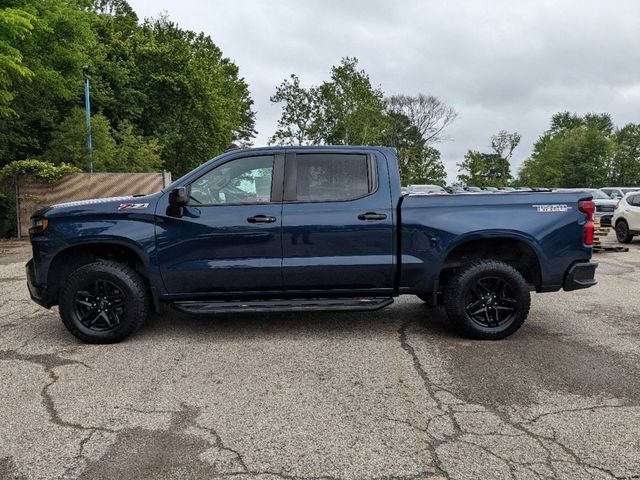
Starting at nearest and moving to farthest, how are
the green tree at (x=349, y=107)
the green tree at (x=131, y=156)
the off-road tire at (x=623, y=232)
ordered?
the off-road tire at (x=623, y=232) → the green tree at (x=131, y=156) → the green tree at (x=349, y=107)

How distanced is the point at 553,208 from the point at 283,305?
2.75 meters

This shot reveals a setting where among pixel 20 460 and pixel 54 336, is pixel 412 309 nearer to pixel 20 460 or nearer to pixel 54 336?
pixel 54 336

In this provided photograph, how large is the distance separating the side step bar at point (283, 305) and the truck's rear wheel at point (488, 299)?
2.17ft

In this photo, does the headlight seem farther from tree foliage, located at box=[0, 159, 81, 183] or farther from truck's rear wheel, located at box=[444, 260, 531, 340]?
tree foliage, located at box=[0, 159, 81, 183]

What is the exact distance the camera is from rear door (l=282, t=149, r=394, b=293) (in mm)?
4914

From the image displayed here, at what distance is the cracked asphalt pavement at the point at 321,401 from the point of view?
2.82 m

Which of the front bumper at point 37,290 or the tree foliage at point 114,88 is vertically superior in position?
the tree foliage at point 114,88

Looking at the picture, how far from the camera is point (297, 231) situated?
4.90 meters

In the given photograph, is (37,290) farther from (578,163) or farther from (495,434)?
(578,163)

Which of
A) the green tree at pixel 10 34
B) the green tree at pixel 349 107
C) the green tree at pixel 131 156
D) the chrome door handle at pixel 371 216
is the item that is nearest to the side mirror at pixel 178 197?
the chrome door handle at pixel 371 216

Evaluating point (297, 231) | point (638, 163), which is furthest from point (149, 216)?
point (638, 163)

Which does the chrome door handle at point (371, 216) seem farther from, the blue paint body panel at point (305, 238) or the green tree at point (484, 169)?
the green tree at point (484, 169)

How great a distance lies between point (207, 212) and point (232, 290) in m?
0.79

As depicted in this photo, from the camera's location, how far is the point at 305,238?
4.91 metres
